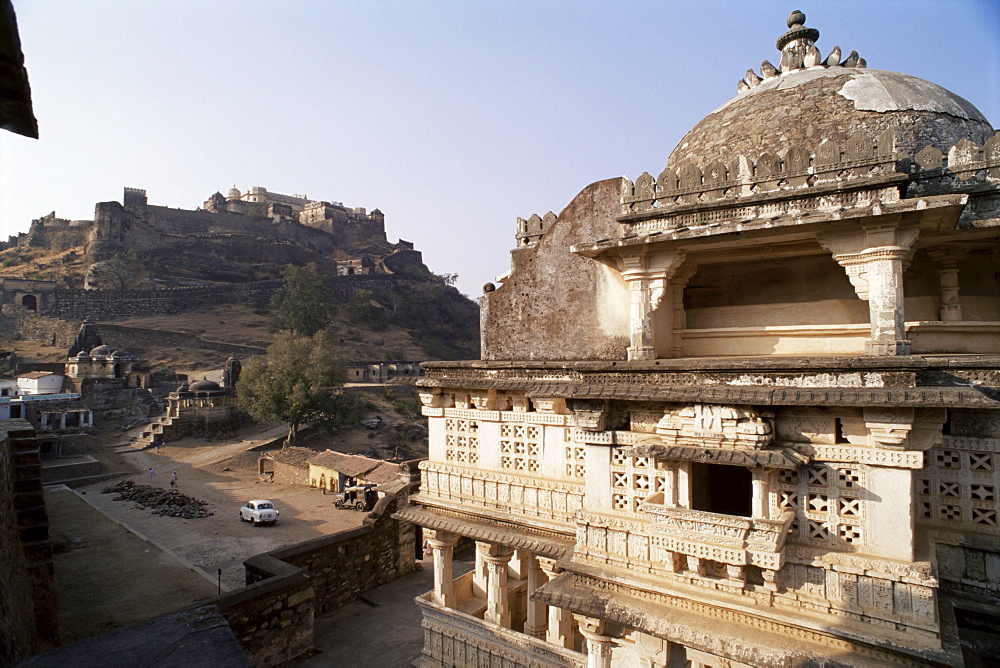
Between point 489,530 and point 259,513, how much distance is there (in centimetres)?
1457

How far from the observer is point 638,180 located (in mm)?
8617

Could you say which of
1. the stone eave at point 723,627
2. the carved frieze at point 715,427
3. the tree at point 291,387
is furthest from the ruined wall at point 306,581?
the tree at point 291,387

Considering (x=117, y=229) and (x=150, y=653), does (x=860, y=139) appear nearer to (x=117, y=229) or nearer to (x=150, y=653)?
(x=150, y=653)

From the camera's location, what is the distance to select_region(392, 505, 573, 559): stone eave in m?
7.30

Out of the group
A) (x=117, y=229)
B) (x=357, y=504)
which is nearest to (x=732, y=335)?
(x=357, y=504)

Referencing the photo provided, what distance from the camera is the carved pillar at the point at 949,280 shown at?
7930mm

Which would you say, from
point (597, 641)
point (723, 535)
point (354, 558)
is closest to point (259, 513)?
point (354, 558)

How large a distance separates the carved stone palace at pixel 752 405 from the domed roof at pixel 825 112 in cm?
4

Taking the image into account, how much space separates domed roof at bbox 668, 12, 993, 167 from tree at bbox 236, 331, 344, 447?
2817 centimetres

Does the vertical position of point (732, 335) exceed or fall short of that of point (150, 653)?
it exceeds it

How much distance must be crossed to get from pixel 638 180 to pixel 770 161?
1.91 meters

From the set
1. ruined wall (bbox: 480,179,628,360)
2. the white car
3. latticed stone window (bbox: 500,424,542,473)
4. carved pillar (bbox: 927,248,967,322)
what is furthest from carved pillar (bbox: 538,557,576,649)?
the white car

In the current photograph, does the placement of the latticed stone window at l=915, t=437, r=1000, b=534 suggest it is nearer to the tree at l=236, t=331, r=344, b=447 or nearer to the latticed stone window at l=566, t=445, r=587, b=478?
the latticed stone window at l=566, t=445, r=587, b=478

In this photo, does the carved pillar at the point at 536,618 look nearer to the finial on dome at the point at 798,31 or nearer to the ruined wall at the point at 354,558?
the ruined wall at the point at 354,558
